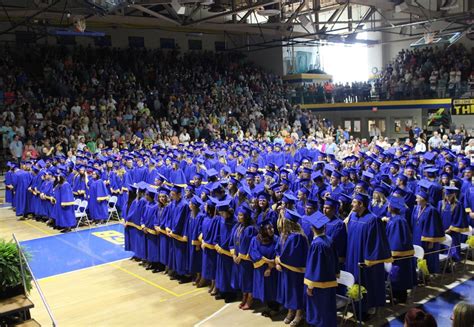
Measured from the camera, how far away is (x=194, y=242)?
895cm

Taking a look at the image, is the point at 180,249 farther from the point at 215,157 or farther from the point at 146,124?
the point at 146,124

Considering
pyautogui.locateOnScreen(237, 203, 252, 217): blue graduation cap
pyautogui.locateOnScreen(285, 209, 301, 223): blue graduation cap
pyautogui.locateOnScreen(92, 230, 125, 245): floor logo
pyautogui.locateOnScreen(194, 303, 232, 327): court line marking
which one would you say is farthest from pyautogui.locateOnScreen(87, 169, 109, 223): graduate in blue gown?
pyautogui.locateOnScreen(285, 209, 301, 223): blue graduation cap

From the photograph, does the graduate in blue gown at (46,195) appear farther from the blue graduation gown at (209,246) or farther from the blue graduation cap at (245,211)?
the blue graduation cap at (245,211)

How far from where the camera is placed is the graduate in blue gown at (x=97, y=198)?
47.9ft

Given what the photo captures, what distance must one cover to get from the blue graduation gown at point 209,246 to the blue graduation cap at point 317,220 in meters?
2.12

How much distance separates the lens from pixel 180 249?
30.9ft

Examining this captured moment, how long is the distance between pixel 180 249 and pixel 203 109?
20243 mm

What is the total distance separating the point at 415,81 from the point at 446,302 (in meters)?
25.1

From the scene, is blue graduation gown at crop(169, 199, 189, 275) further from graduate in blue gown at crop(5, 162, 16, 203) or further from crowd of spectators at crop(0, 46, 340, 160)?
crowd of spectators at crop(0, 46, 340, 160)

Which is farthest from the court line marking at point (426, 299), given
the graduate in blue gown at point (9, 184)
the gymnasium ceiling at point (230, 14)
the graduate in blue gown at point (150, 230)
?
the graduate in blue gown at point (9, 184)

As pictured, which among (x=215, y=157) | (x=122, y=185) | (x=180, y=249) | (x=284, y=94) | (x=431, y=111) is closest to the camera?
(x=180, y=249)

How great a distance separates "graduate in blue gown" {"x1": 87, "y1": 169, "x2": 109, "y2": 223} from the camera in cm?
1460

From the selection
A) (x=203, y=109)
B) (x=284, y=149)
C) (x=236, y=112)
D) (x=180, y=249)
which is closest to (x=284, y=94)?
(x=236, y=112)

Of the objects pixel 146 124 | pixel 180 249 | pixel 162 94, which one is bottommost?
pixel 180 249
